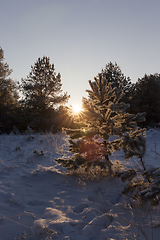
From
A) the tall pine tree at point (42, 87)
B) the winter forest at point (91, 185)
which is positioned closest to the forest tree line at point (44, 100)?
the tall pine tree at point (42, 87)

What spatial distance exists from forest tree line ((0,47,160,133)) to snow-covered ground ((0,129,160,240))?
14.5 m

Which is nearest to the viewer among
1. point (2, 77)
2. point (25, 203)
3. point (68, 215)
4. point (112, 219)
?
point (112, 219)

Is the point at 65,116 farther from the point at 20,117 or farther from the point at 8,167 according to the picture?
the point at 8,167

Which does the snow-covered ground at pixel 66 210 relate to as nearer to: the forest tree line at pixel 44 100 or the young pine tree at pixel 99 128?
the young pine tree at pixel 99 128

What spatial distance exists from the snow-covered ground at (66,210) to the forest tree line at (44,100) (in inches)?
571

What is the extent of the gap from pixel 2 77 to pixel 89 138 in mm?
18154

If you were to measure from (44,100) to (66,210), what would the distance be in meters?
16.5

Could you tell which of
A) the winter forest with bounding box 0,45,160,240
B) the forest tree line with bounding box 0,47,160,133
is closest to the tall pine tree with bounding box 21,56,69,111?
the forest tree line with bounding box 0,47,160,133

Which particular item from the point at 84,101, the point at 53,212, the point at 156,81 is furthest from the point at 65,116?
the point at 53,212

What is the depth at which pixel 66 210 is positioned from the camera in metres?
2.73

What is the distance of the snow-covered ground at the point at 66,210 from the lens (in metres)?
2.10

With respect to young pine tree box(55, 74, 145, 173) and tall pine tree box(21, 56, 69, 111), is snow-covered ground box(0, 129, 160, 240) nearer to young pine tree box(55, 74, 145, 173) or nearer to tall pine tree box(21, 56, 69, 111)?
young pine tree box(55, 74, 145, 173)

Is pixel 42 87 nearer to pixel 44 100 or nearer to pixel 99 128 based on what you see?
pixel 44 100

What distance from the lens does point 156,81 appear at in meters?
19.8
